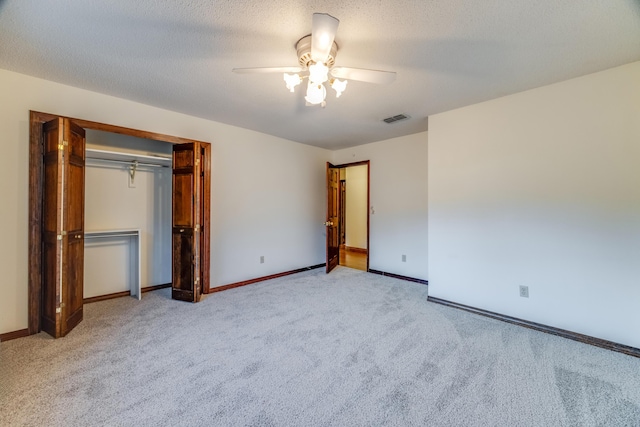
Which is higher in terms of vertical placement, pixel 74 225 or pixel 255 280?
pixel 74 225

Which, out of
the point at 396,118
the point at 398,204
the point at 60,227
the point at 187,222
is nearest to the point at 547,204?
the point at 396,118

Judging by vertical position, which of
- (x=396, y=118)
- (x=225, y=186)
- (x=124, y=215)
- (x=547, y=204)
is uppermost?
(x=396, y=118)

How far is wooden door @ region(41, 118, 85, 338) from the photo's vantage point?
2.39 metres

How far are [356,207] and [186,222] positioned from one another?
4.86 metres

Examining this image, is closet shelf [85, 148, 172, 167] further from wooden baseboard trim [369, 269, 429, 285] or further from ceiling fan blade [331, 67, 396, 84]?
wooden baseboard trim [369, 269, 429, 285]

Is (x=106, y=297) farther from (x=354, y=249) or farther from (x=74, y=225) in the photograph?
(x=354, y=249)

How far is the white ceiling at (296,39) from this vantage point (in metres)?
1.62

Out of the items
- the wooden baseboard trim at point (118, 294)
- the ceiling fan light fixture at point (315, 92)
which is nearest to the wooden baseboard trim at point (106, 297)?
the wooden baseboard trim at point (118, 294)

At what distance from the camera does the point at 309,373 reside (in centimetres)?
188

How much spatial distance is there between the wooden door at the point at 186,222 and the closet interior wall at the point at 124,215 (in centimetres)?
48

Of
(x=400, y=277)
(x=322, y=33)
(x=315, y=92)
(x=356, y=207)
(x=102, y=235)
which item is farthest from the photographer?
(x=356, y=207)

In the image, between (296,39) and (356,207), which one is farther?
(356,207)

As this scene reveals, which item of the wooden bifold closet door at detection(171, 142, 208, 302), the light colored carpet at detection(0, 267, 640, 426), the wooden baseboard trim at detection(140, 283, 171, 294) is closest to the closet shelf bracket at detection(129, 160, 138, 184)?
the wooden bifold closet door at detection(171, 142, 208, 302)

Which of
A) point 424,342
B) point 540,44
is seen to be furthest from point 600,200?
point 424,342
